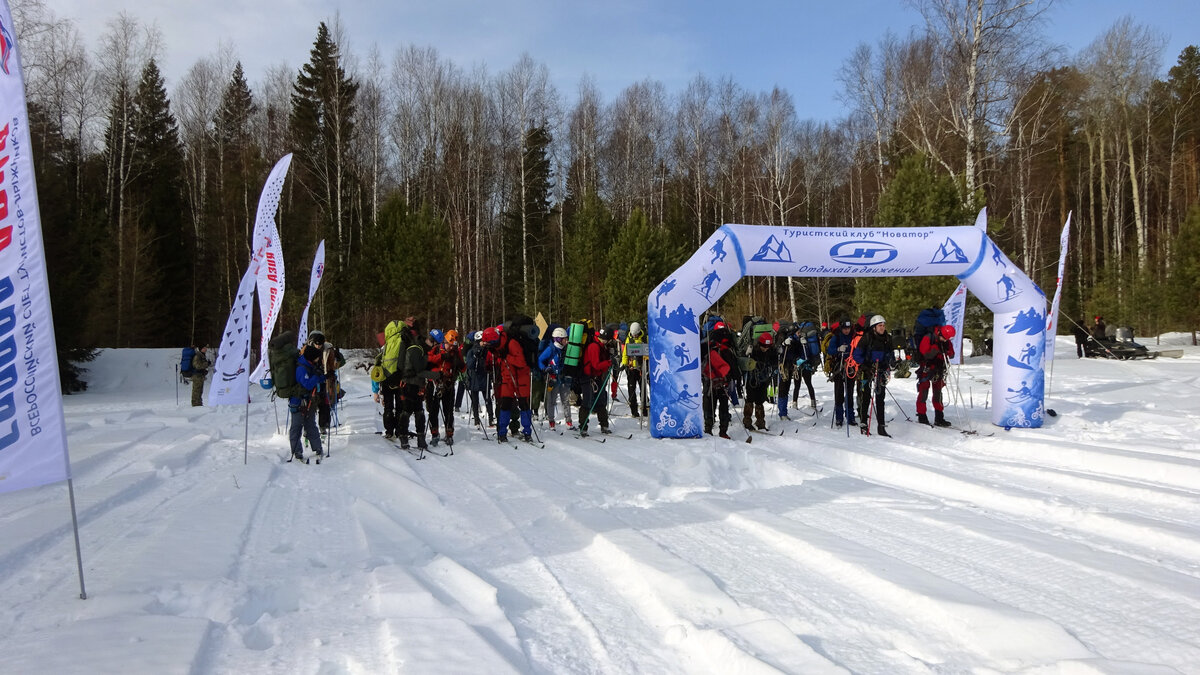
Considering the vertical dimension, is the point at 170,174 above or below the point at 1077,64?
below

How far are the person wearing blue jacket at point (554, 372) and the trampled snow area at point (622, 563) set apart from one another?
3276 mm

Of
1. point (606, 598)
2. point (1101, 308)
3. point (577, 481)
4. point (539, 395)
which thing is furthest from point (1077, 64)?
point (606, 598)

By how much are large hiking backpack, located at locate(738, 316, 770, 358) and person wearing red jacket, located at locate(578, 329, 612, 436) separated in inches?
100

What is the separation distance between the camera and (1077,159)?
41500 mm

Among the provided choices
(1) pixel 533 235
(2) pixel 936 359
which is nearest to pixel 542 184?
(1) pixel 533 235

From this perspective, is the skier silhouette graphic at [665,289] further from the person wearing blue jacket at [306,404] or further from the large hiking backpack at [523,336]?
the person wearing blue jacket at [306,404]

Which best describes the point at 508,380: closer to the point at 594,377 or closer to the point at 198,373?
the point at 594,377

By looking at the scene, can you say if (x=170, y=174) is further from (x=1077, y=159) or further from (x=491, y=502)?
(x=1077, y=159)

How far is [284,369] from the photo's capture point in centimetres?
906

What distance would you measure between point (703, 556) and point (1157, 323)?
32526 millimetres

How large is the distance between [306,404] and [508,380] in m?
2.87

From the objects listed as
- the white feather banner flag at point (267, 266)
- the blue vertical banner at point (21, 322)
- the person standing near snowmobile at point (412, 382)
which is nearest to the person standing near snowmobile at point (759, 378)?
the person standing near snowmobile at point (412, 382)

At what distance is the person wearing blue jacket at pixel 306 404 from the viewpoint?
9.02m

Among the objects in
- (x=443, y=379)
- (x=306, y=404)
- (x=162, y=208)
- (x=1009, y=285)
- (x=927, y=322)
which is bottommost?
(x=306, y=404)
